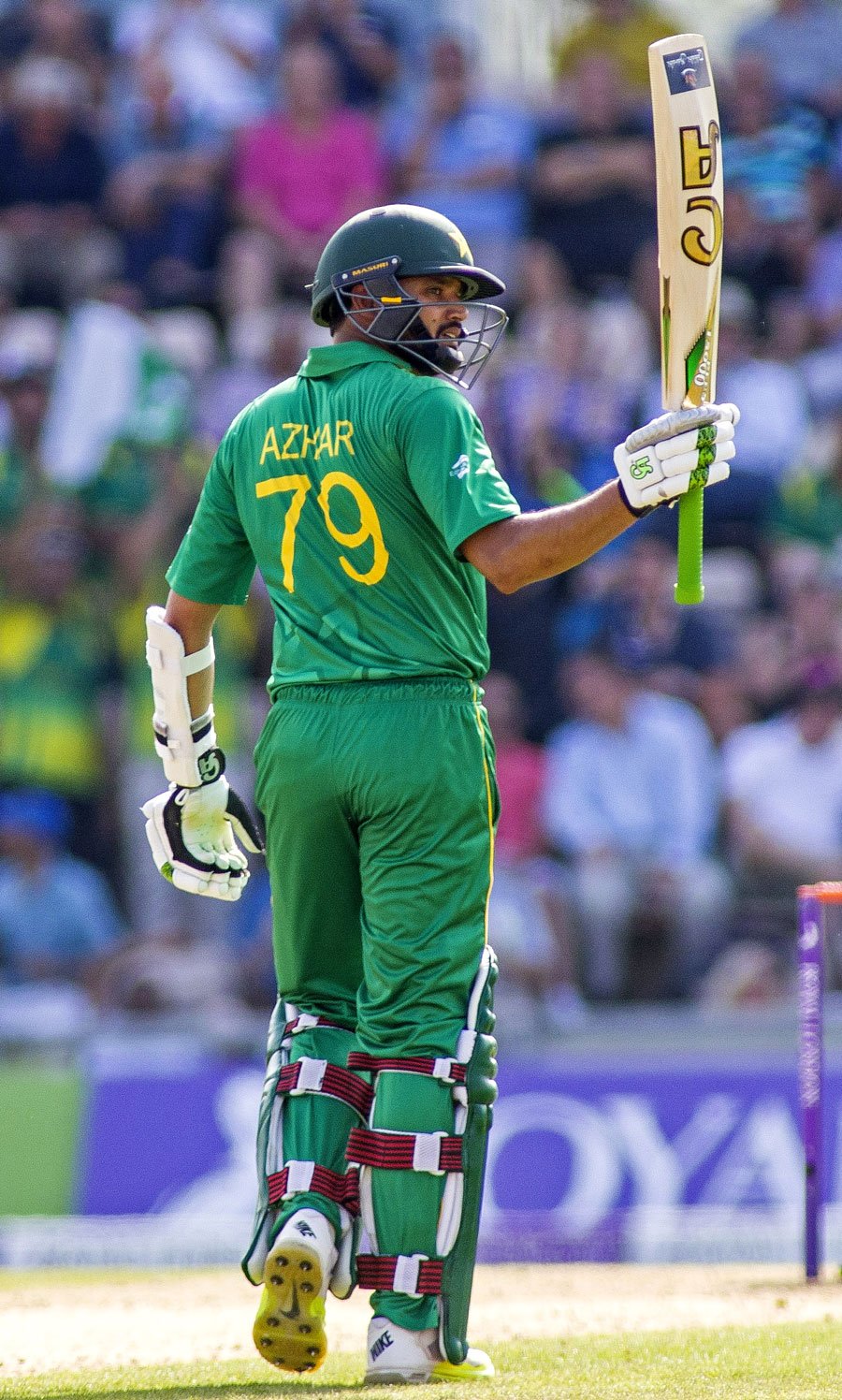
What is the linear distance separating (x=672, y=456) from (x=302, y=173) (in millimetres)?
9036

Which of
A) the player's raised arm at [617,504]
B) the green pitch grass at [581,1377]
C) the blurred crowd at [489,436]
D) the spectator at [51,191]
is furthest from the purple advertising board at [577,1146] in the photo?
the spectator at [51,191]

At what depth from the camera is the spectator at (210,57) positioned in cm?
1255

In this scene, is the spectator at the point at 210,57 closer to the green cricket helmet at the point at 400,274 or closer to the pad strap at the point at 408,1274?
the green cricket helmet at the point at 400,274

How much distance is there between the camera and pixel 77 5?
12.8 meters

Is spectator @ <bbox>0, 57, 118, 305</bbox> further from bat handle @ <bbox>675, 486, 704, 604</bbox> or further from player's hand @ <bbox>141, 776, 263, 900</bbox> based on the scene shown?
bat handle @ <bbox>675, 486, 704, 604</bbox>

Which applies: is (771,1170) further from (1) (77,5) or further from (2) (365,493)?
(1) (77,5)

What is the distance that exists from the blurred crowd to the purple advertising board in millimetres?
667

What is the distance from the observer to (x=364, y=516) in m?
3.94

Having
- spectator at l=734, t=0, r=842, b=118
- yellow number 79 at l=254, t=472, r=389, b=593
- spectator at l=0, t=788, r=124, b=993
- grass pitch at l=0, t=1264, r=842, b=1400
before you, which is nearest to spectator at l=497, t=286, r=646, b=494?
spectator at l=734, t=0, r=842, b=118

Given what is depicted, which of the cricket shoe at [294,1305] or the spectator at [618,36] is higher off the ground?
the spectator at [618,36]

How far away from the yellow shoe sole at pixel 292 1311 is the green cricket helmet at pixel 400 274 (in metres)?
1.82

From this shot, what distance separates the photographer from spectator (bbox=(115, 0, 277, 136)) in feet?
41.2

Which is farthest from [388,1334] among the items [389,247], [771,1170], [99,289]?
[99,289]

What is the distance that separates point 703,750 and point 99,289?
482 cm
